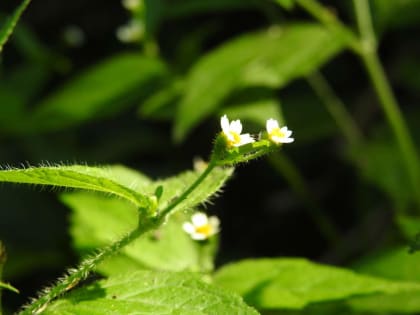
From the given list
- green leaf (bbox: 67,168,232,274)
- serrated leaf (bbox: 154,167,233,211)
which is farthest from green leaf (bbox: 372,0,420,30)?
serrated leaf (bbox: 154,167,233,211)

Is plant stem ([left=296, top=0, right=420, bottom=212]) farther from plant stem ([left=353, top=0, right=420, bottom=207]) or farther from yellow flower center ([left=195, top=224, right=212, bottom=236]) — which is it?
yellow flower center ([left=195, top=224, right=212, bottom=236])

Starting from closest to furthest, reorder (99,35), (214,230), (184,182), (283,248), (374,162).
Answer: (184,182) → (214,230) → (374,162) → (283,248) → (99,35)

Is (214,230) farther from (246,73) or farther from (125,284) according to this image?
(246,73)

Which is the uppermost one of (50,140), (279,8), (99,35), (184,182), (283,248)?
(99,35)

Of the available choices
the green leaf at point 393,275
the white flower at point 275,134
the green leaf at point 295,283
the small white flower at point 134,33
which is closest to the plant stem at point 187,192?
the white flower at point 275,134

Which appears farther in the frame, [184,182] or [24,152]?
[24,152]

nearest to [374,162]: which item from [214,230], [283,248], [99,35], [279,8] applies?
[283,248]
